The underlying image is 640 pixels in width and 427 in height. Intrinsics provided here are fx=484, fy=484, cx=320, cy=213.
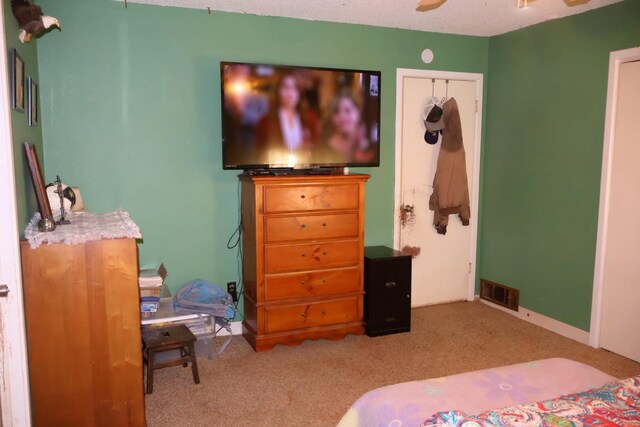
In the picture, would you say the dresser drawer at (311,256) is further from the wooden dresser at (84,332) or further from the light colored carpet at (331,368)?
the wooden dresser at (84,332)

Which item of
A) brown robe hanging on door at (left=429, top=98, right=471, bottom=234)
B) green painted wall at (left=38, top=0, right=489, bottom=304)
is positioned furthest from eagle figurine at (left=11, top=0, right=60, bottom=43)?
brown robe hanging on door at (left=429, top=98, right=471, bottom=234)

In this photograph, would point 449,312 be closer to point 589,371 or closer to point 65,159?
point 589,371

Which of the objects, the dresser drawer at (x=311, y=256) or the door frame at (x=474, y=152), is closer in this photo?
the dresser drawer at (x=311, y=256)

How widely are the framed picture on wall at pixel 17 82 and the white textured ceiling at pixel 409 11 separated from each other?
1.17m

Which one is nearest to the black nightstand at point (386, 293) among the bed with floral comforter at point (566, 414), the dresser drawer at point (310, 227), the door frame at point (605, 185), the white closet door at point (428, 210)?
the dresser drawer at point (310, 227)

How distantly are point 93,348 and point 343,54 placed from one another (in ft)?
9.21

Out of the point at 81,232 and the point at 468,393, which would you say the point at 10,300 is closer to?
the point at 81,232

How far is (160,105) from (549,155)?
9.77ft

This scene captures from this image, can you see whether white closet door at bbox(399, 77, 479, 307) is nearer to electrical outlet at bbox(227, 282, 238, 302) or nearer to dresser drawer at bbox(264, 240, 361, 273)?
dresser drawer at bbox(264, 240, 361, 273)

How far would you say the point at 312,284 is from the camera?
11.5ft

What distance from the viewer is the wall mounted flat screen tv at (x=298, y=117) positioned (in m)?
3.40

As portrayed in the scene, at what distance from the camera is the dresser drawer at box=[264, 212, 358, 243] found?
132 inches

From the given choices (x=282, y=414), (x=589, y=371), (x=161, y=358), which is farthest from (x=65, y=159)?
(x=589, y=371)

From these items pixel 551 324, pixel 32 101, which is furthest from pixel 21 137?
pixel 551 324
